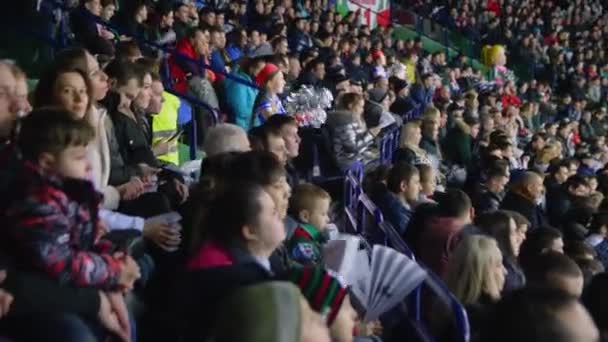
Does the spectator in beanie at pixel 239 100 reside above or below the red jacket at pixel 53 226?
above

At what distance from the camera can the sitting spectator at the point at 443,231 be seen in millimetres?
5189

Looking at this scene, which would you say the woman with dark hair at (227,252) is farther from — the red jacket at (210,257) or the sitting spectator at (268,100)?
the sitting spectator at (268,100)

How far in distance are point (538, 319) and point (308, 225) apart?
238 centimetres

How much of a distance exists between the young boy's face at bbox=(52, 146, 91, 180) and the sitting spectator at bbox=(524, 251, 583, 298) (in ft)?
6.82

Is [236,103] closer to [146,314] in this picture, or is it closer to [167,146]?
[167,146]

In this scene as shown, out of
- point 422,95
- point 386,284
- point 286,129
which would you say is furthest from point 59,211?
point 422,95

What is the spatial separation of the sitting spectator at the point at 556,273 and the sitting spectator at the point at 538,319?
5.67 ft

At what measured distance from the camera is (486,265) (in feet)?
14.3

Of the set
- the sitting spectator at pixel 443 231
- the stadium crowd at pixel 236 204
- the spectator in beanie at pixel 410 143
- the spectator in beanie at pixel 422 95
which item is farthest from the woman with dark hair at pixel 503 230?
the spectator in beanie at pixel 422 95

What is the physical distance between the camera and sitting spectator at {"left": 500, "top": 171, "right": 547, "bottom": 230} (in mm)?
7848

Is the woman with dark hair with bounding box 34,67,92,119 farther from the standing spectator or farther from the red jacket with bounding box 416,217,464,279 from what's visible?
the standing spectator

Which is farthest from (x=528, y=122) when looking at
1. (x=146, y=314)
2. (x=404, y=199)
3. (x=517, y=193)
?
(x=146, y=314)

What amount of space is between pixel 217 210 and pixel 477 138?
28.4ft

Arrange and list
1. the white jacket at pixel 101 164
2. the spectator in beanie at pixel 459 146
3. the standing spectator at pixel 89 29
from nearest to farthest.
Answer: the white jacket at pixel 101 164 < the standing spectator at pixel 89 29 < the spectator in beanie at pixel 459 146
